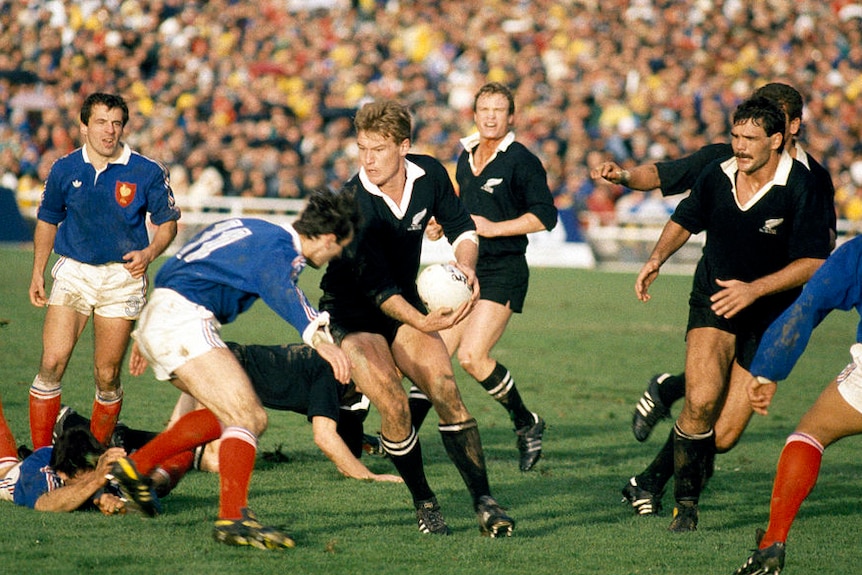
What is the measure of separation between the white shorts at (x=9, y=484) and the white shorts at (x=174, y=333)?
1326 millimetres

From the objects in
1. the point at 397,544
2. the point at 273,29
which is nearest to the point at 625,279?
the point at 273,29

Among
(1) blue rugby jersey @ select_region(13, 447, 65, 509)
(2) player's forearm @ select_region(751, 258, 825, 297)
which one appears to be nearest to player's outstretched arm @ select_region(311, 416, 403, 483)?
(1) blue rugby jersey @ select_region(13, 447, 65, 509)

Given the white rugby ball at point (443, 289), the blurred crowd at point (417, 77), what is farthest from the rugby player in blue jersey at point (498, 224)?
the blurred crowd at point (417, 77)

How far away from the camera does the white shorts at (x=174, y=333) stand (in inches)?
210

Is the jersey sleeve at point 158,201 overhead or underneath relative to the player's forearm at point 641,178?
underneath

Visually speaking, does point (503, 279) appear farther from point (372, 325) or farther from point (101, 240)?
point (101, 240)

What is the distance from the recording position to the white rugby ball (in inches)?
238

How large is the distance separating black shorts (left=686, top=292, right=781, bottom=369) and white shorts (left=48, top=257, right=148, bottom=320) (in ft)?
11.7

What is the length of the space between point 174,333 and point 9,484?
1.62 metres

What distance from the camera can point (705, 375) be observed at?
21.1 ft

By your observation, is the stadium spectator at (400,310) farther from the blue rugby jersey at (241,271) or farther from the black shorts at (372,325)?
the blue rugby jersey at (241,271)

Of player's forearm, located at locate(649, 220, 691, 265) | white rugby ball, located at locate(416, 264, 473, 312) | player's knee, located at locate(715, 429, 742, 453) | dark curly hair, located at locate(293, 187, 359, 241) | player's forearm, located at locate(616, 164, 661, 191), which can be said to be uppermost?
player's forearm, located at locate(616, 164, 661, 191)

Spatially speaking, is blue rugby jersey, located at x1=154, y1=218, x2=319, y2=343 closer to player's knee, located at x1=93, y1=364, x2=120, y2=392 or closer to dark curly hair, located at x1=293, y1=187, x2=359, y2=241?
dark curly hair, located at x1=293, y1=187, x2=359, y2=241

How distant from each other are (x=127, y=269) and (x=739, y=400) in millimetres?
3905
